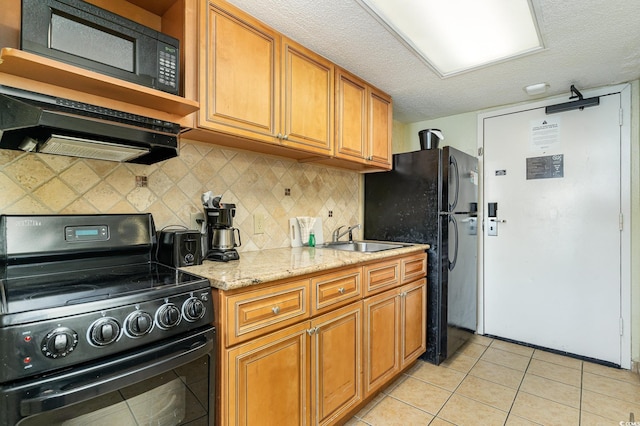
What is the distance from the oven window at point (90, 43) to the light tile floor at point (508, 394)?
6.84ft

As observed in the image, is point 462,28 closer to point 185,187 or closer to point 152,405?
point 185,187

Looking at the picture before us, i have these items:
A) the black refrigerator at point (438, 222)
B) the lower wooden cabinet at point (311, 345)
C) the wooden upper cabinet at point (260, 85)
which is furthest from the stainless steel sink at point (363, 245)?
the wooden upper cabinet at point (260, 85)

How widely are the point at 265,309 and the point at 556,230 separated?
267 centimetres

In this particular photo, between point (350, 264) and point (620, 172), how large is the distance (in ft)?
7.76

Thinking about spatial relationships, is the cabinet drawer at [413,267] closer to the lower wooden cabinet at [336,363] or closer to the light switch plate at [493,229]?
the lower wooden cabinet at [336,363]

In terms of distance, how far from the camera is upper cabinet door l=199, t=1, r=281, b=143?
4.69ft

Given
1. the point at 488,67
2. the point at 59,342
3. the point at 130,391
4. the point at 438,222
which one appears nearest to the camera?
the point at 59,342

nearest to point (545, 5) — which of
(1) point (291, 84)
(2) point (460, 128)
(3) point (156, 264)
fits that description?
(1) point (291, 84)

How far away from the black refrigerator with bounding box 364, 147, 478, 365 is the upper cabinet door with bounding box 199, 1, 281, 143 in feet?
4.42

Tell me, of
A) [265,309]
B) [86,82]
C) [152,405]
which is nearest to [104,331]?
[152,405]

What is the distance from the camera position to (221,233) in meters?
1.62

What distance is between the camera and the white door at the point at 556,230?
250 cm

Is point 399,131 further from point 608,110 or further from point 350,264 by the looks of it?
point 350,264

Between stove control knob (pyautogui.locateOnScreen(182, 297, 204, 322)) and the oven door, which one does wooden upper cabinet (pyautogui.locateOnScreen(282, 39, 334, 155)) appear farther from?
the oven door
